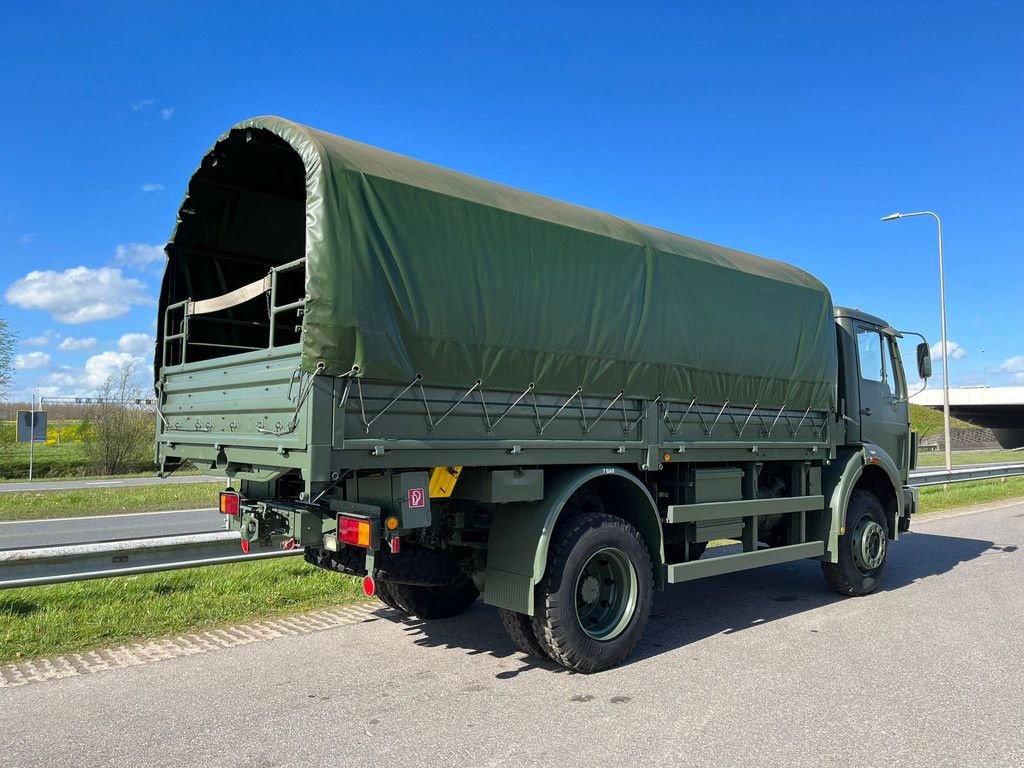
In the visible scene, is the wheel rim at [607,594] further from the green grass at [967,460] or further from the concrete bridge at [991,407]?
the concrete bridge at [991,407]

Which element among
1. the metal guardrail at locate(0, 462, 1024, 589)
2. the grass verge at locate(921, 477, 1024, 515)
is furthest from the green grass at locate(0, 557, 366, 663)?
the grass verge at locate(921, 477, 1024, 515)

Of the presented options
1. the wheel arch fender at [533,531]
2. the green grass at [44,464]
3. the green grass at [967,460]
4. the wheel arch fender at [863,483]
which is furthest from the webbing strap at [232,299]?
the green grass at [967,460]

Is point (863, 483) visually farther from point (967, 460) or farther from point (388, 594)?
point (967, 460)

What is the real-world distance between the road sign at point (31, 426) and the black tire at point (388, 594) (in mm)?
20141

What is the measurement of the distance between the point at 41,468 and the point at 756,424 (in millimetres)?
27982

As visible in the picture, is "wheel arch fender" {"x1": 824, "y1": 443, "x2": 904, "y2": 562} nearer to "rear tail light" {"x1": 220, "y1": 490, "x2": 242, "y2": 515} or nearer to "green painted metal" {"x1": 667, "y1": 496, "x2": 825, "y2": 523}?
"green painted metal" {"x1": 667, "y1": 496, "x2": 825, "y2": 523}

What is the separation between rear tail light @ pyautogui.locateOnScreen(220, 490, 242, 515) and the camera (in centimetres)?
526

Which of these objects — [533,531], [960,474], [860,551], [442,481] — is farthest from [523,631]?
[960,474]

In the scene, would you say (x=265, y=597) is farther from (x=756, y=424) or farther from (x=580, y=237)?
(x=756, y=424)

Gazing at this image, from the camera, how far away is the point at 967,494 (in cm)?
1773

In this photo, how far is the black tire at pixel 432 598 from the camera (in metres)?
6.18

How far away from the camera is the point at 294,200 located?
6.18 metres

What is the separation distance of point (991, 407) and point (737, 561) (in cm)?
6601

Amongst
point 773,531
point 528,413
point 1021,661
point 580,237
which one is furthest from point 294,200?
point 1021,661
